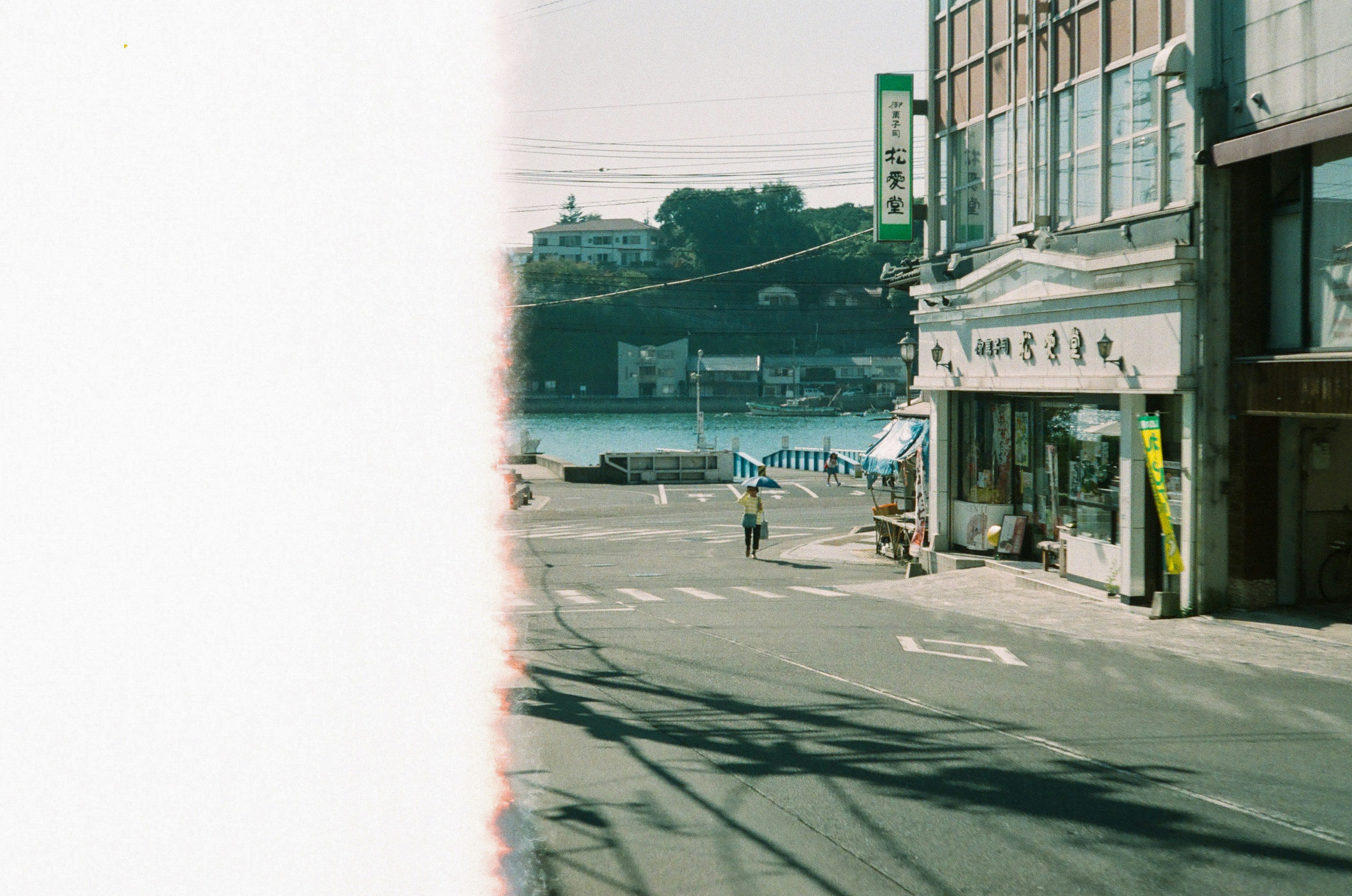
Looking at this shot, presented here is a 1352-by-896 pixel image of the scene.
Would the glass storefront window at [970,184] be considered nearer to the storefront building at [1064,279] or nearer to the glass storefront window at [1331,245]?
the storefront building at [1064,279]

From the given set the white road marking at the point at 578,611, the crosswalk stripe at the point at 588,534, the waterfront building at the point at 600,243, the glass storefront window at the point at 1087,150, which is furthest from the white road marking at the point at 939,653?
the waterfront building at the point at 600,243

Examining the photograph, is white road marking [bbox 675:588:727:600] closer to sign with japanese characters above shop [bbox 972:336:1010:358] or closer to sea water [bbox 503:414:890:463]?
sign with japanese characters above shop [bbox 972:336:1010:358]

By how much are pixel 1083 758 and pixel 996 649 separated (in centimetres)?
570

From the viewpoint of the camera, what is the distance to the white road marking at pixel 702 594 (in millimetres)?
20953

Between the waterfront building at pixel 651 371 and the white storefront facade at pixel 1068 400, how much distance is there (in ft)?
380

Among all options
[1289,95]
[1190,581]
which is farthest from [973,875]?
[1289,95]

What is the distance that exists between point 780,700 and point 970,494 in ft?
46.2

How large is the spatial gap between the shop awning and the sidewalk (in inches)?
192

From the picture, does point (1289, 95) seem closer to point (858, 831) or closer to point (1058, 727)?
point (1058, 727)

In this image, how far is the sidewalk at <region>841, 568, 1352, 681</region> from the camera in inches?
576

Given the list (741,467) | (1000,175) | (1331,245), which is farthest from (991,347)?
(741,467)

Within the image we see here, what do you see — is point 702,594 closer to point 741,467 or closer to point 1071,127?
point 1071,127

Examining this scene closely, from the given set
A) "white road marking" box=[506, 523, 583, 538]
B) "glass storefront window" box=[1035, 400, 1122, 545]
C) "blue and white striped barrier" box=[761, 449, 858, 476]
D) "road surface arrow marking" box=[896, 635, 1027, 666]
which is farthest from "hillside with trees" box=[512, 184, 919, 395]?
"road surface arrow marking" box=[896, 635, 1027, 666]

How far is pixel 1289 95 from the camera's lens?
636 inches
